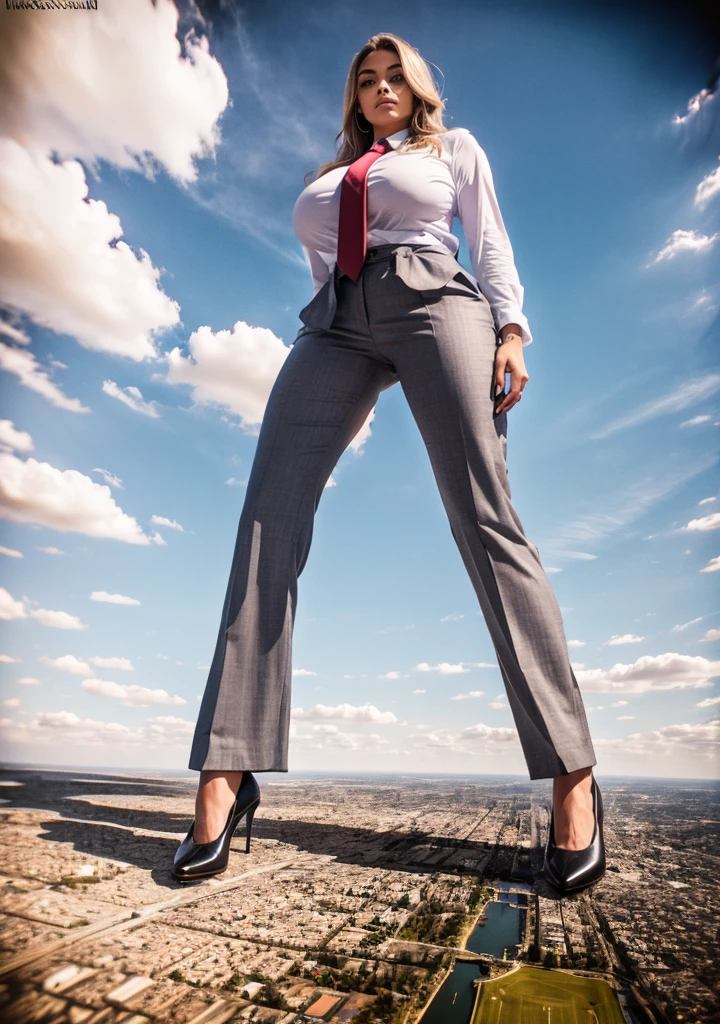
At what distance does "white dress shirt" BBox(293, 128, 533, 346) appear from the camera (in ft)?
4.42

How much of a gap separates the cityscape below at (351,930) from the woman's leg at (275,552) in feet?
0.72

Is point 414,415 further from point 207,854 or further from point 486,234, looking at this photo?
point 207,854

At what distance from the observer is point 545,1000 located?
647mm

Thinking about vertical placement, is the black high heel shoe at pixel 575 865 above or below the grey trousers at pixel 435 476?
below

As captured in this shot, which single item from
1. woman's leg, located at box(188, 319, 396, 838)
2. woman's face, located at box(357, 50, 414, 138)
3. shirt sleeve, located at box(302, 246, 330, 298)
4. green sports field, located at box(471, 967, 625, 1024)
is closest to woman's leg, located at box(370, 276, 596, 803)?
woman's leg, located at box(188, 319, 396, 838)

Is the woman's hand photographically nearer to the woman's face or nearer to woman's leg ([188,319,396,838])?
woman's leg ([188,319,396,838])

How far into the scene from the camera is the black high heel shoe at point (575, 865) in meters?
0.96

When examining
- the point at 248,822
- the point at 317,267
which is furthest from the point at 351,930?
the point at 317,267

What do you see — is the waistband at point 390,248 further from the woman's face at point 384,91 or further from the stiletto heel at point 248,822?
the stiletto heel at point 248,822

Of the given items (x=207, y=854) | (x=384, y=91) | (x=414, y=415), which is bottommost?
(x=207, y=854)

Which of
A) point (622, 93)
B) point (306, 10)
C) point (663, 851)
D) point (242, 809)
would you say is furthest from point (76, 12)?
point (663, 851)

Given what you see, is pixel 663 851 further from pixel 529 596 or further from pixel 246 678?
pixel 246 678

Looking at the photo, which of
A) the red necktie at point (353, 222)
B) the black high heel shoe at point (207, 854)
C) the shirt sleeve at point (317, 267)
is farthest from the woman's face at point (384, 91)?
the black high heel shoe at point (207, 854)

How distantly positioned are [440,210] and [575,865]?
1380mm
